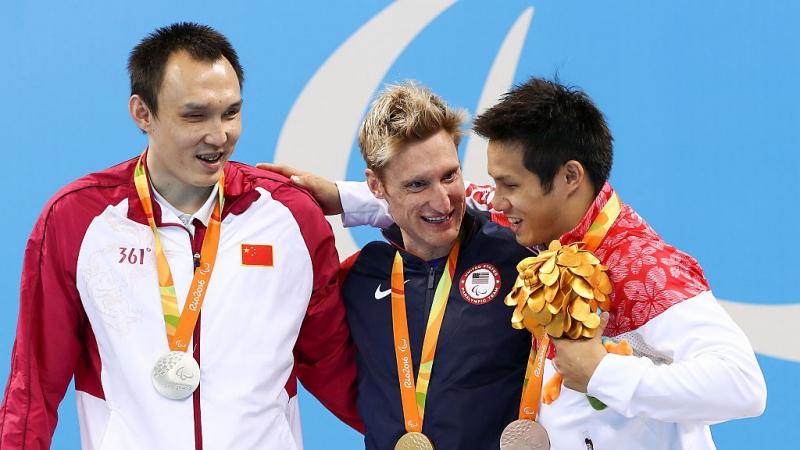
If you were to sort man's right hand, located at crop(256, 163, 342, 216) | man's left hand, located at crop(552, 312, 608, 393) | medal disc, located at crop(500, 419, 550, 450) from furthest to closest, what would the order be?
1. man's right hand, located at crop(256, 163, 342, 216)
2. medal disc, located at crop(500, 419, 550, 450)
3. man's left hand, located at crop(552, 312, 608, 393)

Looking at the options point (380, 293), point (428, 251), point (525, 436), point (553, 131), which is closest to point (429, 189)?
point (428, 251)

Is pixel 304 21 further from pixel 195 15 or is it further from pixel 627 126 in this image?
pixel 627 126

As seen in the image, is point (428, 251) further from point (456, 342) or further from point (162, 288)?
point (162, 288)

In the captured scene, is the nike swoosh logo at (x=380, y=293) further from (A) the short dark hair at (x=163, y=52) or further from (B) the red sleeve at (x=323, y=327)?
(A) the short dark hair at (x=163, y=52)

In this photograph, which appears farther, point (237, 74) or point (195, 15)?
point (195, 15)

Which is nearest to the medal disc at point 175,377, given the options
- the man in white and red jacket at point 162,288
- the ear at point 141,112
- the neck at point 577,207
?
the man in white and red jacket at point 162,288

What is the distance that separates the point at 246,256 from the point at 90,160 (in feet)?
5.87

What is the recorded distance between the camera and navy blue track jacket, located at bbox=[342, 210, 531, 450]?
9.14ft

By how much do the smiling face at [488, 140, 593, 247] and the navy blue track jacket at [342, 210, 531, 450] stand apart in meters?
0.30

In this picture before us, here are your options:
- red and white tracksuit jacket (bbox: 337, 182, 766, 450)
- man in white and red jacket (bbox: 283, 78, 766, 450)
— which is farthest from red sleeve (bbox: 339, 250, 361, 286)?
red and white tracksuit jacket (bbox: 337, 182, 766, 450)

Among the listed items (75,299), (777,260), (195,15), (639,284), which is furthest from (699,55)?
(75,299)

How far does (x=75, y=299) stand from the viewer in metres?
2.79

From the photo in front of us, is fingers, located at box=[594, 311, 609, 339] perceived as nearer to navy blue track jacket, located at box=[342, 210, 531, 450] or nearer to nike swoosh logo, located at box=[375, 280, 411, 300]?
navy blue track jacket, located at box=[342, 210, 531, 450]

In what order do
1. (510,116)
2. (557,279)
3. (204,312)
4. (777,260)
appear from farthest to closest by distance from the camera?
(777,260) < (204,312) < (510,116) < (557,279)
